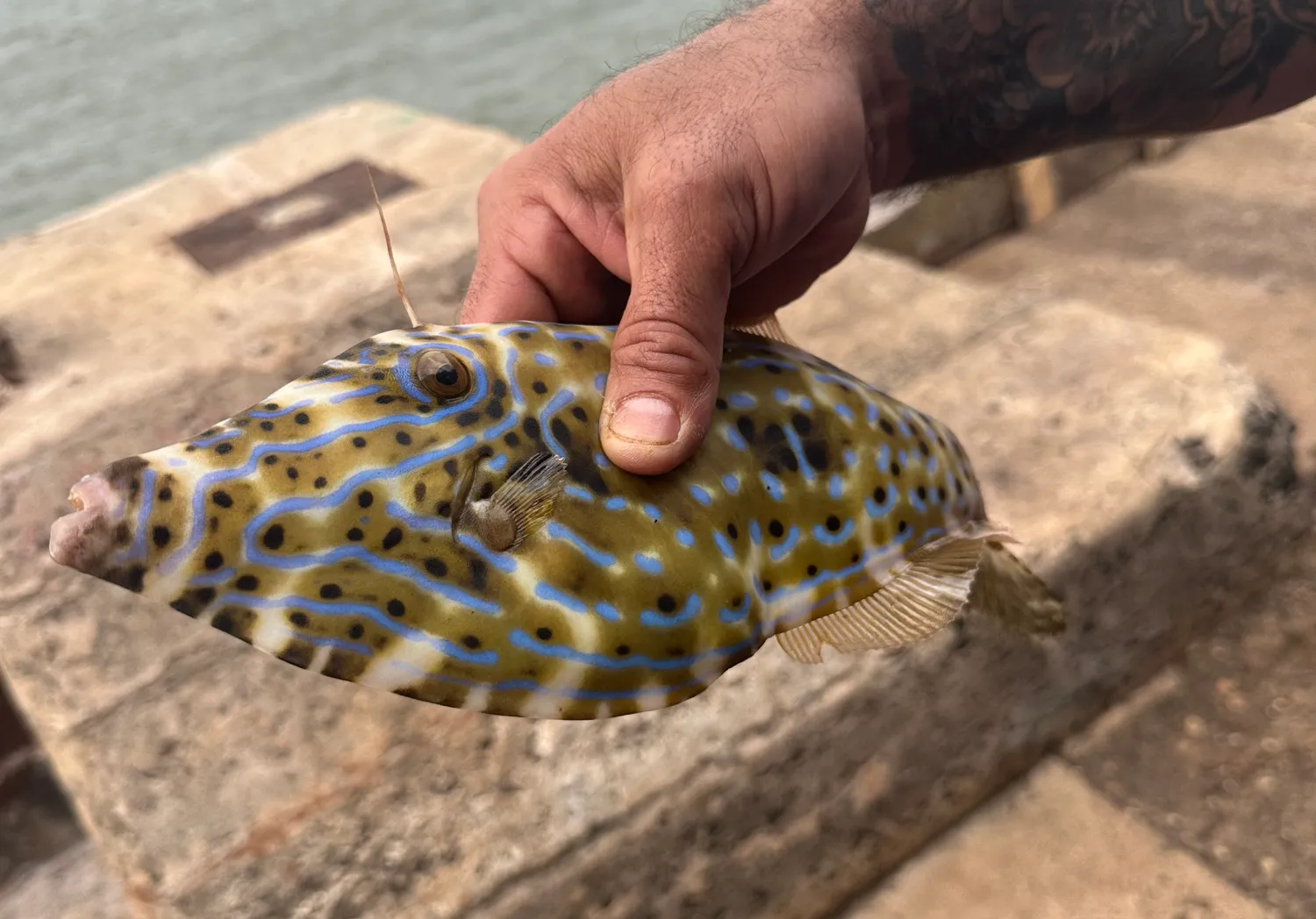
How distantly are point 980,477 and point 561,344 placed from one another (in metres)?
1.61

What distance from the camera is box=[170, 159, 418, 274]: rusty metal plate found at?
401cm

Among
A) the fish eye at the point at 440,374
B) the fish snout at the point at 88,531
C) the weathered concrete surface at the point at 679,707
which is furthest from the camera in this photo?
the weathered concrete surface at the point at 679,707

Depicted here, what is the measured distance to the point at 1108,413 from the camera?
2.47m

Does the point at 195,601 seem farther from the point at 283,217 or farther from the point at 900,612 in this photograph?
the point at 283,217

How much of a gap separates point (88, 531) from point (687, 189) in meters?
0.68

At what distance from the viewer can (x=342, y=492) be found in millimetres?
806

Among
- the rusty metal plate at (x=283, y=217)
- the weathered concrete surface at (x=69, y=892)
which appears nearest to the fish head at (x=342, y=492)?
the weathered concrete surface at (x=69, y=892)

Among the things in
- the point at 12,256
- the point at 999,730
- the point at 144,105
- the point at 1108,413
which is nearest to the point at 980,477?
the point at 1108,413

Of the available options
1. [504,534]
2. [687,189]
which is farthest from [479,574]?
[687,189]

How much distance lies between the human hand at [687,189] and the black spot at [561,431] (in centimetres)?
7

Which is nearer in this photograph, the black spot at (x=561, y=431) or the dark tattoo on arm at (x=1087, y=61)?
the black spot at (x=561, y=431)

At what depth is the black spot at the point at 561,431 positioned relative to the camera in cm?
91

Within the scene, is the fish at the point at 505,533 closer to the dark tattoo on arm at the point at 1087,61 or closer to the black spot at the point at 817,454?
the black spot at the point at 817,454

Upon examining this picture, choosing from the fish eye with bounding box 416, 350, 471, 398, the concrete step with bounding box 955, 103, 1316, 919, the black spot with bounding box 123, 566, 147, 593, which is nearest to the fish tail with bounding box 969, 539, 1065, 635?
the fish eye with bounding box 416, 350, 471, 398
